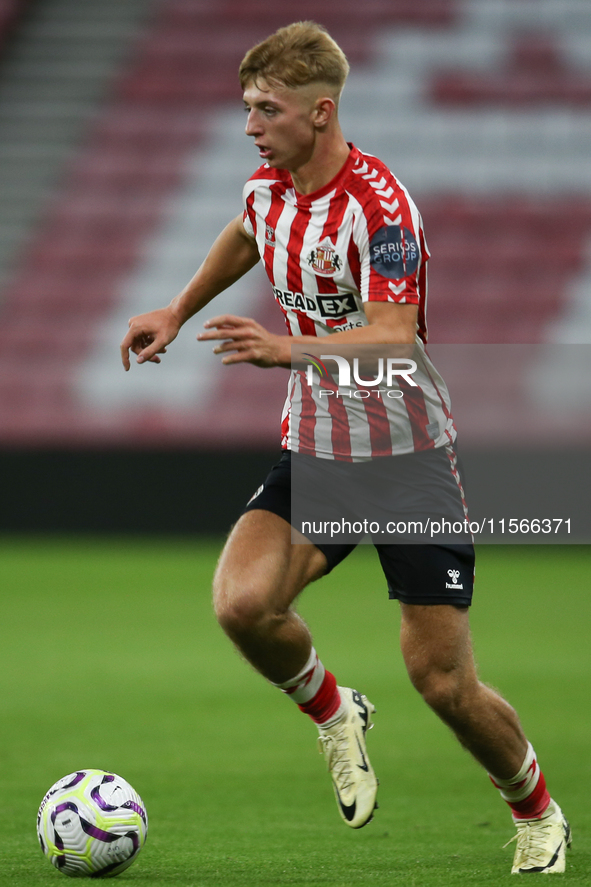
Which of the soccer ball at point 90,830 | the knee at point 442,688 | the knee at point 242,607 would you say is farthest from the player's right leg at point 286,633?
the soccer ball at point 90,830

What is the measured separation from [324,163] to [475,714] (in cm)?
179

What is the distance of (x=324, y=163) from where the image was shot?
4.07 meters

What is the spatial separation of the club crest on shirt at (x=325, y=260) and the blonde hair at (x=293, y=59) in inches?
19.4

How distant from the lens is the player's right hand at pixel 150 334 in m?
4.29

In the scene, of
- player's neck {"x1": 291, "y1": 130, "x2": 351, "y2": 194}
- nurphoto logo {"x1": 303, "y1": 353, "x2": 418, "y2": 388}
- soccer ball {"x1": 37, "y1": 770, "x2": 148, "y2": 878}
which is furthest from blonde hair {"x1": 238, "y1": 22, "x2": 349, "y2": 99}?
soccer ball {"x1": 37, "y1": 770, "x2": 148, "y2": 878}

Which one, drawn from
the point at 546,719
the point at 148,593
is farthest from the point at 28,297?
the point at 546,719

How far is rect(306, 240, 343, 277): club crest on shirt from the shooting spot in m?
4.00

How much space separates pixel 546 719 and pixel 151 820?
281 centimetres

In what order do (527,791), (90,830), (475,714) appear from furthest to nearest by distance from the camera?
(527,791) → (475,714) → (90,830)

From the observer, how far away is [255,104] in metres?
3.94

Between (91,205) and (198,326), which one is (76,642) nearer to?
(198,326)

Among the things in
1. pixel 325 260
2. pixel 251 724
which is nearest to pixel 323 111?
pixel 325 260

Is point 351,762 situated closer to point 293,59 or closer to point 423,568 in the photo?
point 423,568

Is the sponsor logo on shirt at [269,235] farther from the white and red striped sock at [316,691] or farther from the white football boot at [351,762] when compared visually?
the white football boot at [351,762]
